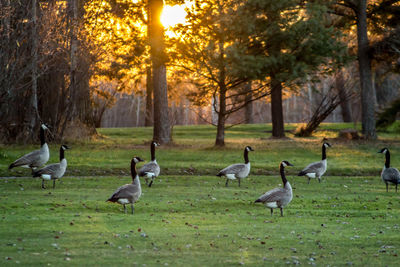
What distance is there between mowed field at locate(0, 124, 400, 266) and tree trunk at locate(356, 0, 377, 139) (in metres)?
16.4

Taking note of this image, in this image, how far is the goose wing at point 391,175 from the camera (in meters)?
22.3

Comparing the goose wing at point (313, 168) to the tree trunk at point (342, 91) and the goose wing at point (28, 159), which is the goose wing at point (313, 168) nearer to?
the goose wing at point (28, 159)

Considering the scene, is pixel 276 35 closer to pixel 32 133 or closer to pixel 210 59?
pixel 210 59

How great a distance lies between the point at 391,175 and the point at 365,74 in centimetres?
2528

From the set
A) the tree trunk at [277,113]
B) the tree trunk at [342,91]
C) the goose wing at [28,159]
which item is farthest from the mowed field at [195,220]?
the tree trunk at [342,91]

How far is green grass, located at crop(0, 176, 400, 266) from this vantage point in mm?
12016

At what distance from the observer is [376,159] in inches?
1335

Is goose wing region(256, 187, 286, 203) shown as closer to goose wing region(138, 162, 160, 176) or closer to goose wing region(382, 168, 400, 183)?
goose wing region(138, 162, 160, 176)

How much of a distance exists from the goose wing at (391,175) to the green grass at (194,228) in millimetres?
688

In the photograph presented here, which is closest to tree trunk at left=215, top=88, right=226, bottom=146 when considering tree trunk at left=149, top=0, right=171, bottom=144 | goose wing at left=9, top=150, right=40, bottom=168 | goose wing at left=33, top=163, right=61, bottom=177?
tree trunk at left=149, top=0, right=171, bottom=144

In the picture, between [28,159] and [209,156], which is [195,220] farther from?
[209,156]

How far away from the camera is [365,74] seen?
46.3m

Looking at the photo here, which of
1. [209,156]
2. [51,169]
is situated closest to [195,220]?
[51,169]

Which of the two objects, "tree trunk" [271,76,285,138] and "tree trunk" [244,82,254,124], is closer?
"tree trunk" [244,82,254,124]
